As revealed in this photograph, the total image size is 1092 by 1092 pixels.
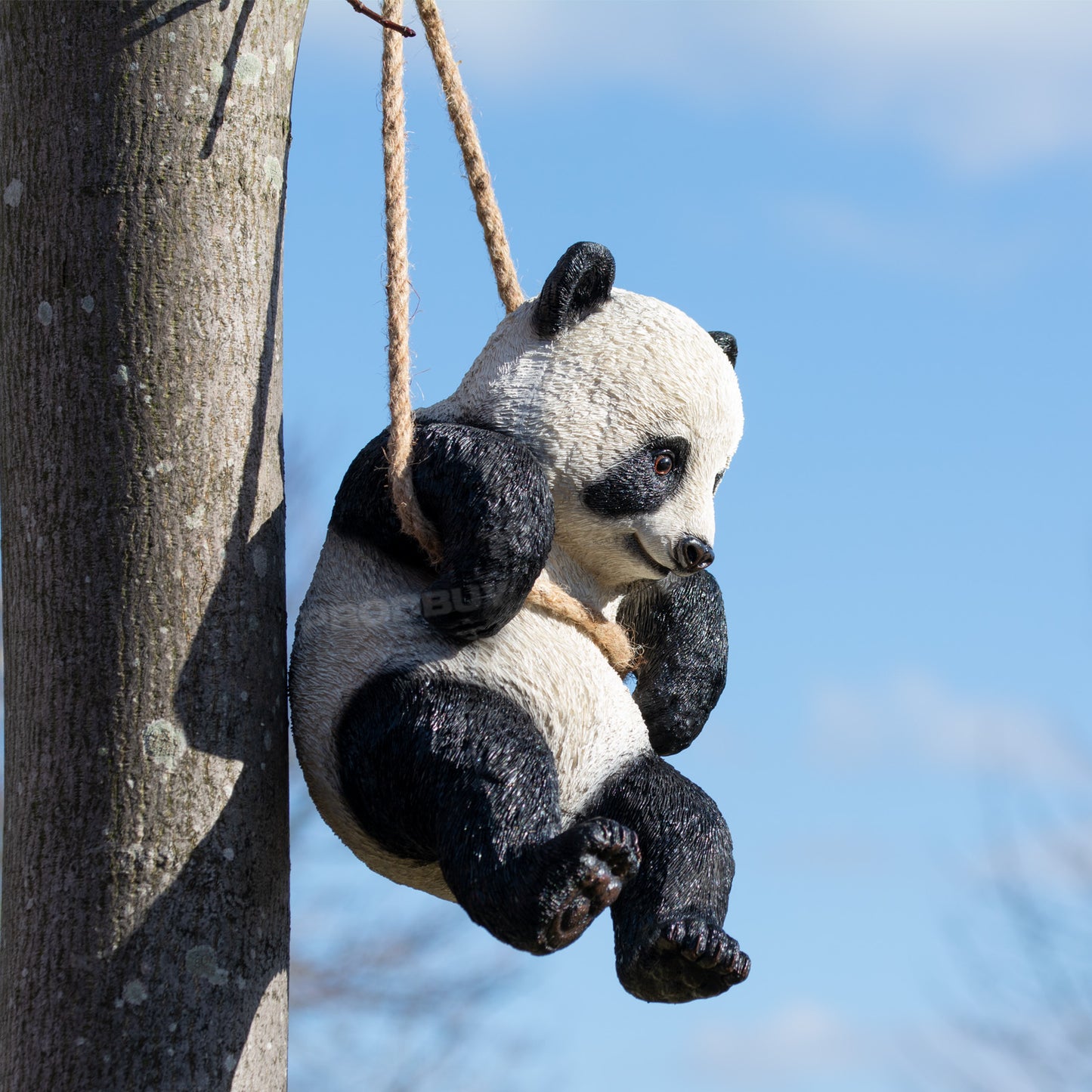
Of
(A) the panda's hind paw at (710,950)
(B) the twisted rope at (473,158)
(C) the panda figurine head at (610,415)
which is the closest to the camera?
(A) the panda's hind paw at (710,950)

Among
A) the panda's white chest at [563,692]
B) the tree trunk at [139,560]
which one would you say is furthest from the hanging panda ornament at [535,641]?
the tree trunk at [139,560]

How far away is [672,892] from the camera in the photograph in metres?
1.99

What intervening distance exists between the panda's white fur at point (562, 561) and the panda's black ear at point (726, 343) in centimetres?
14

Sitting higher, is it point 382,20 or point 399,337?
point 382,20

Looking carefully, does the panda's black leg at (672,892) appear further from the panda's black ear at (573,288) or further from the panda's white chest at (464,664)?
the panda's black ear at (573,288)

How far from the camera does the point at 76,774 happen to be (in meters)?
1.93

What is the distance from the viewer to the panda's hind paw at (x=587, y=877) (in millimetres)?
1752

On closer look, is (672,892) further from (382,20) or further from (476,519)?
(382,20)

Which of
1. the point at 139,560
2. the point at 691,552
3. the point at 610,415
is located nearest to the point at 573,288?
the point at 610,415

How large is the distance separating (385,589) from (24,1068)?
0.76 metres

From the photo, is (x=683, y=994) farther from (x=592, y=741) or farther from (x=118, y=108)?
(x=118, y=108)

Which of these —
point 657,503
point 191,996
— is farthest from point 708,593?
point 191,996

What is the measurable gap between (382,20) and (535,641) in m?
0.93

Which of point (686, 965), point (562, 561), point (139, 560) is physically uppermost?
point (139, 560)
